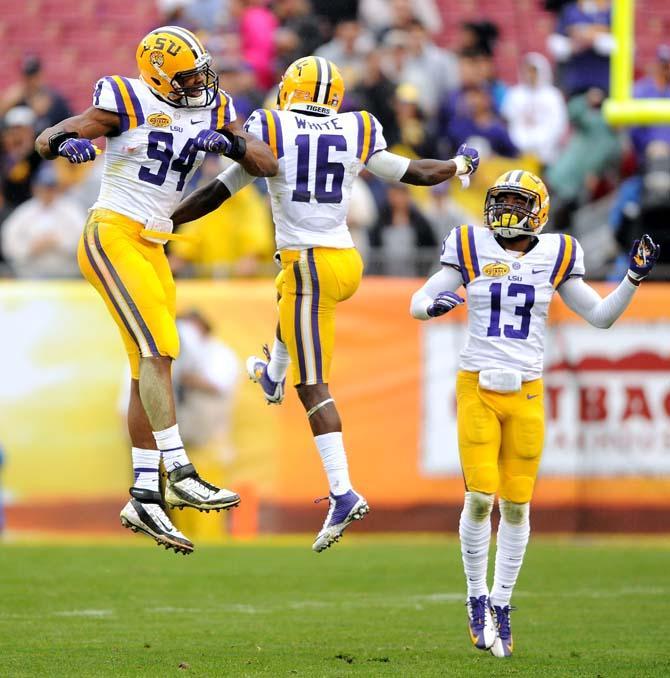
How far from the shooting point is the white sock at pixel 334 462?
313 inches

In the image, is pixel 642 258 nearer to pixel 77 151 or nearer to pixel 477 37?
pixel 77 151

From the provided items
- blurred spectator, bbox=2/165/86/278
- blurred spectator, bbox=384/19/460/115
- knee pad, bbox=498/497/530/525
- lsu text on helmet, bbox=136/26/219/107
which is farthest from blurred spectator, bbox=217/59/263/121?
knee pad, bbox=498/497/530/525

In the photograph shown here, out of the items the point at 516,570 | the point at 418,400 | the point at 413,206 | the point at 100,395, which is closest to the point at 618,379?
the point at 418,400

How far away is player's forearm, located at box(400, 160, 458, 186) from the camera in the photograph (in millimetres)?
8039

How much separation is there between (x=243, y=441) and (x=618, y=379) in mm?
3243

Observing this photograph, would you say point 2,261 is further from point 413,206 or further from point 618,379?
point 618,379

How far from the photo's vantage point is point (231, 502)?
7.54 m

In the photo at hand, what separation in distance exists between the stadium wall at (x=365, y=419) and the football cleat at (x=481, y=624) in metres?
5.08

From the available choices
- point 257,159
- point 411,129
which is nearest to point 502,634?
point 257,159

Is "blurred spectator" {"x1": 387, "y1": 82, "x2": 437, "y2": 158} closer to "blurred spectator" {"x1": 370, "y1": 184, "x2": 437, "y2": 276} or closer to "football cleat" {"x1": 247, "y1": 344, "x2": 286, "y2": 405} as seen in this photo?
"blurred spectator" {"x1": 370, "y1": 184, "x2": 437, "y2": 276}

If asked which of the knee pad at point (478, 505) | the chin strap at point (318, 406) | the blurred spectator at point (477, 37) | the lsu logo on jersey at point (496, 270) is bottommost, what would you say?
the knee pad at point (478, 505)

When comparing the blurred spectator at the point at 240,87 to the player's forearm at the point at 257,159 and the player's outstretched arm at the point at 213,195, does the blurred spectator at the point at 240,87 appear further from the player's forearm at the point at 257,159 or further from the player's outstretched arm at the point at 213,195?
the player's forearm at the point at 257,159

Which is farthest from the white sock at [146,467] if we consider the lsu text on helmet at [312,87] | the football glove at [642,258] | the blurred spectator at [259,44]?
the blurred spectator at [259,44]

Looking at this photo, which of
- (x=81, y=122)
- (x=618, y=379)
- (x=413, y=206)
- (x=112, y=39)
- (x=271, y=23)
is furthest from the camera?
(x=112, y=39)
